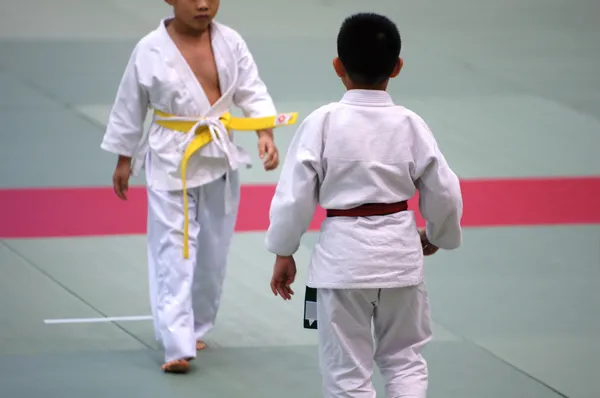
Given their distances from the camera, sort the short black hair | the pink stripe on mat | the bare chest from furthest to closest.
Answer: the pink stripe on mat, the bare chest, the short black hair

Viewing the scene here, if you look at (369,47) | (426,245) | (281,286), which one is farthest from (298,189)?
(426,245)

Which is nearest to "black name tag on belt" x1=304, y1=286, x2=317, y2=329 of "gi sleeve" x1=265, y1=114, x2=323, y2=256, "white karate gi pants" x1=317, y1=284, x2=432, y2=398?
"white karate gi pants" x1=317, y1=284, x2=432, y2=398

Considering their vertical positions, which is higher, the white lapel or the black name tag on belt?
the white lapel

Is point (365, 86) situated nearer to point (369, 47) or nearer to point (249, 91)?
point (369, 47)

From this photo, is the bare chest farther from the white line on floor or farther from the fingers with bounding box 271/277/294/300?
the fingers with bounding box 271/277/294/300

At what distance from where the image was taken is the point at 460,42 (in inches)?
331

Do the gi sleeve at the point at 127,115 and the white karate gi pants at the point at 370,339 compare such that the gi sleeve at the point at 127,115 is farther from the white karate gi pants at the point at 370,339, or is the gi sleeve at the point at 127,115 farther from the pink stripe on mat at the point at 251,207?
the pink stripe on mat at the point at 251,207

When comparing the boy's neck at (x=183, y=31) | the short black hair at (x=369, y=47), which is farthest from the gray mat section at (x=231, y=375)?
the short black hair at (x=369, y=47)

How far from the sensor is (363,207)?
309cm

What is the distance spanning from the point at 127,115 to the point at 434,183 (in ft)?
4.81

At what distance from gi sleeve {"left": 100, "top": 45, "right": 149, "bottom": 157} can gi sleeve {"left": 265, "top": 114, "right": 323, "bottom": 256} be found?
1190 millimetres

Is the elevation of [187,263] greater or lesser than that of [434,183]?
lesser

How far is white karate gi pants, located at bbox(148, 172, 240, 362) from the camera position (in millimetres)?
4074

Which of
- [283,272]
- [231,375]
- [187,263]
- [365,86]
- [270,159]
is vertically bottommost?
[231,375]
